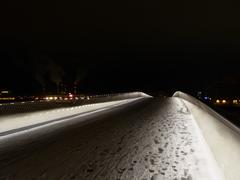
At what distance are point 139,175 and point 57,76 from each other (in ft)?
336

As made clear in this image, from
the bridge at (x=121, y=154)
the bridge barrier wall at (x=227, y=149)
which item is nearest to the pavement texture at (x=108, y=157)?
the bridge at (x=121, y=154)

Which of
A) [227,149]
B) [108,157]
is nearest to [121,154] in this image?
[108,157]

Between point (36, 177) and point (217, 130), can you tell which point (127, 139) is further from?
point (36, 177)

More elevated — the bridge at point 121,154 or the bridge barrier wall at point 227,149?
the bridge barrier wall at point 227,149

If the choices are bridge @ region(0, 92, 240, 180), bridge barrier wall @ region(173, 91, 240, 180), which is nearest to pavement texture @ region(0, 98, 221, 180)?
bridge @ region(0, 92, 240, 180)

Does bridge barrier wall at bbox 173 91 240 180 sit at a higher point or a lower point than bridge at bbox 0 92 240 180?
higher

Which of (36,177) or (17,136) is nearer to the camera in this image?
(36,177)

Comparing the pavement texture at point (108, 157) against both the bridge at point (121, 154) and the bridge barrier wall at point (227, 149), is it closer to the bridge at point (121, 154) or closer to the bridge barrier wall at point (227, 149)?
the bridge at point (121, 154)

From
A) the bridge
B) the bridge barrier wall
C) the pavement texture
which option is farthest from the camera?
the pavement texture

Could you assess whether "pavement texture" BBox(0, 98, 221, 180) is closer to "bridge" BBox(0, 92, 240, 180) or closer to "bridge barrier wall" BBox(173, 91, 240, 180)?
"bridge" BBox(0, 92, 240, 180)

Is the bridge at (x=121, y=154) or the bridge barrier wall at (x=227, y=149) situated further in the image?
the bridge at (x=121, y=154)

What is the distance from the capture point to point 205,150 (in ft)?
35.9

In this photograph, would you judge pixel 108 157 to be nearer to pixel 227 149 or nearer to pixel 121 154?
pixel 121 154

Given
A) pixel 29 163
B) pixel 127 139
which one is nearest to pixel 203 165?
pixel 29 163
